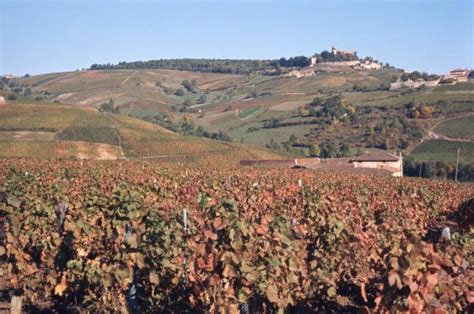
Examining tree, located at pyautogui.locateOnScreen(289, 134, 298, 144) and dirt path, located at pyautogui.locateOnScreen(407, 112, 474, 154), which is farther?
tree, located at pyautogui.locateOnScreen(289, 134, 298, 144)

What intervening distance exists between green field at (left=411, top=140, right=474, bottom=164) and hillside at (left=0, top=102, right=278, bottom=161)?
16.3 metres

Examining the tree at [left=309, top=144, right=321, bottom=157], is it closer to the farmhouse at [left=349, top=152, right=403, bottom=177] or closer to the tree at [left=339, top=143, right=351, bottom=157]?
the tree at [left=339, top=143, right=351, bottom=157]

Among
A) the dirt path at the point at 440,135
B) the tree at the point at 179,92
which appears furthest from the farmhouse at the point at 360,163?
the tree at the point at 179,92

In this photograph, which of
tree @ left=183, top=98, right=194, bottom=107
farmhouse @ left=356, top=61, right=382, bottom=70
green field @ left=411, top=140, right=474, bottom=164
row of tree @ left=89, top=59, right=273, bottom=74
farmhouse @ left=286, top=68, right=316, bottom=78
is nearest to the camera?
green field @ left=411, top=140, right=474, bottom=164

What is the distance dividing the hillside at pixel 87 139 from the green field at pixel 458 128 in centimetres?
2177

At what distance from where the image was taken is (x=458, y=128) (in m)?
74.9

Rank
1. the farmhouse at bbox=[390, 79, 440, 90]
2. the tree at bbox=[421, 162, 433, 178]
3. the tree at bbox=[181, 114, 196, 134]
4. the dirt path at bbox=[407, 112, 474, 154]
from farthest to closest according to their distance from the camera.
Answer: the farmhouse at bbox=[390, 79, 440, 90] < the tree at bbox=[181, 114, 196, 134] < the dirt path at bbox=[407, 112, 474, 154] < the tree at bbox=[421, 162, 433, 178]

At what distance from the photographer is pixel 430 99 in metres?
91.4

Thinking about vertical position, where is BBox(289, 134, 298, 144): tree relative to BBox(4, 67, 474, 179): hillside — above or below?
below

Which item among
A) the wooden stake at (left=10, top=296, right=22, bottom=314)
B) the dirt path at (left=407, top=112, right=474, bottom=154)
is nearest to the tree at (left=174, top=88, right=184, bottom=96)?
the dirt path at (left=407, top=112, right=474, bottom=154)

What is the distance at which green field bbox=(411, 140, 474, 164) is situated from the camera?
65.3m

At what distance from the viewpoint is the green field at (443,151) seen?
65312mm

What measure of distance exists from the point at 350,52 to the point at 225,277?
606ft

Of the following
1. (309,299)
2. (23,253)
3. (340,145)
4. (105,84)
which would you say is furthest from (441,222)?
(105,84)
